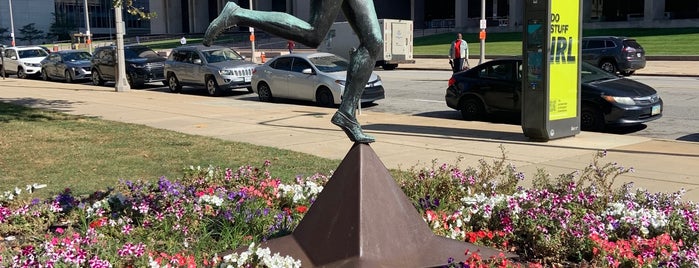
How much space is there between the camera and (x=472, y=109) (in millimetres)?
14984

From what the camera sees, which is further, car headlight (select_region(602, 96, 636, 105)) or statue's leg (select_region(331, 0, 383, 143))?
car headlight (select_region(602, 96, 636, 105))

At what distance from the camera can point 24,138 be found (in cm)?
1157

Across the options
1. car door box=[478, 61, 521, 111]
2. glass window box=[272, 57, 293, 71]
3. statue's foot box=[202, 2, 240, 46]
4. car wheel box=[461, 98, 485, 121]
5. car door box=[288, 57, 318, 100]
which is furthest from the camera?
glass window box=[272, 57, 293, 71]

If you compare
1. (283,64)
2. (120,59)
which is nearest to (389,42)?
(120,59)

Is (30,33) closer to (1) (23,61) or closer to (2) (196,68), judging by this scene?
(1) (23,61)

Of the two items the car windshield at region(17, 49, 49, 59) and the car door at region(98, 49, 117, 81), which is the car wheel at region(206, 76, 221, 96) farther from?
the car windshield at region(17, 49, 49, 59)

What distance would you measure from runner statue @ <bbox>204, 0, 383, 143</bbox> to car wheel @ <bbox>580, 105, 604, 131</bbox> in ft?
30.4

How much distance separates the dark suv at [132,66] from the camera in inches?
1036

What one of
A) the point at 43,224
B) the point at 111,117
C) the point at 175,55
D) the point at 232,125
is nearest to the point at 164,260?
the point at 43,224

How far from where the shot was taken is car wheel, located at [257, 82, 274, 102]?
65.9 feet

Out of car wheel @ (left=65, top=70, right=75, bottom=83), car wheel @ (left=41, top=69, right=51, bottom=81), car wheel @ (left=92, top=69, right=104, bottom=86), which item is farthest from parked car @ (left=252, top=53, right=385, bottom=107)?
car wheel @ (left=41, top=69, right=51, bottom=81)

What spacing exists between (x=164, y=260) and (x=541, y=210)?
9.39 ft

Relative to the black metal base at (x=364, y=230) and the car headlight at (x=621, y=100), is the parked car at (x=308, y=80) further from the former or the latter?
the black metal base at (x=364, y=230)

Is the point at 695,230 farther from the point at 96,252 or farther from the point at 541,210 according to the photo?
the point at 96,252
